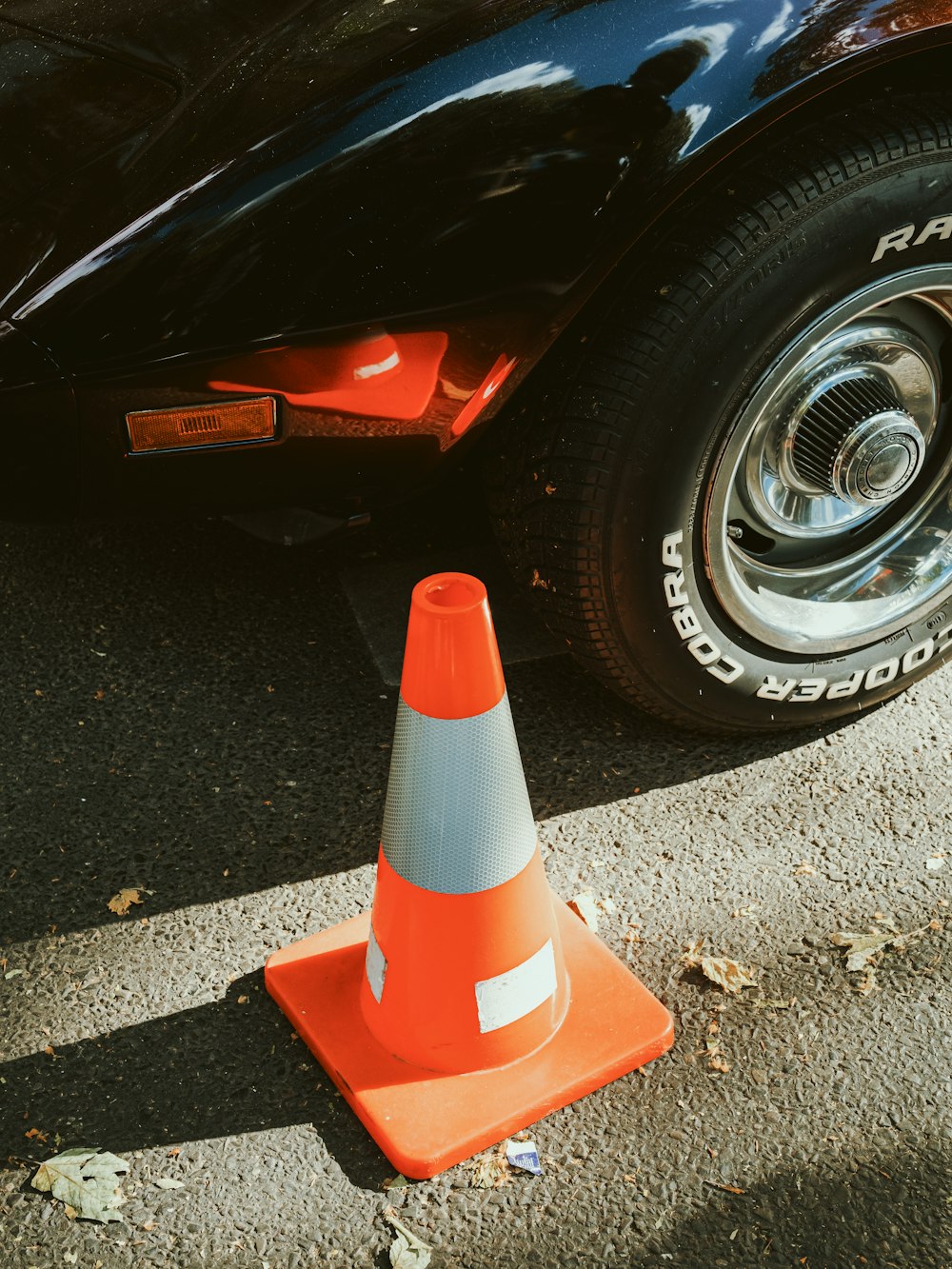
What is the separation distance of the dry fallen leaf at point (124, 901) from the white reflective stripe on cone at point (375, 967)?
0.46m

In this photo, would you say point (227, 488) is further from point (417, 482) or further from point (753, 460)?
point (753, 460)

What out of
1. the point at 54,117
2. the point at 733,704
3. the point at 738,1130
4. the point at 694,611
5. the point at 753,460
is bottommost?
the point at 738,1130

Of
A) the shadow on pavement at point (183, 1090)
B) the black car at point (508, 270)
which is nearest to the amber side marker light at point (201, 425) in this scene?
the black car at point (508, 270)

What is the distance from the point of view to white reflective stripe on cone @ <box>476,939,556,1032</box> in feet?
5.57

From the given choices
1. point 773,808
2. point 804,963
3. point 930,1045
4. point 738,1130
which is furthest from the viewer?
point 773,808

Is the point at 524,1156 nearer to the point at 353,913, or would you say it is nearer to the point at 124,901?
the point at 353,913

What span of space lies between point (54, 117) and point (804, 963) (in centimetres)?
181

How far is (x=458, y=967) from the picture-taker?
1.69 meters

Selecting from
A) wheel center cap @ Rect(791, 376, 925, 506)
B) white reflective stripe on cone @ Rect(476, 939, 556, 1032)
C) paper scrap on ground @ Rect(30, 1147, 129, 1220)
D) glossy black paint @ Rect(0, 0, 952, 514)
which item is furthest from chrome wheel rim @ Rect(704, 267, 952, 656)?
paper scrap on ground @ Rect(30, 1147, 129, 1220)

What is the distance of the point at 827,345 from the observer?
2.10m

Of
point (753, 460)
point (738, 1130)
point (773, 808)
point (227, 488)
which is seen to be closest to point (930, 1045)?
point (738, 1130)

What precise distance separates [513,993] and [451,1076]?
0.49ft

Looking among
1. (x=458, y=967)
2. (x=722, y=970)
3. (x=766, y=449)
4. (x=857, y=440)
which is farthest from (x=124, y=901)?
(x=857, y=440)

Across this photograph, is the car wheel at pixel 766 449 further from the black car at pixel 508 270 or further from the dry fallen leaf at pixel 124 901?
the dry fallen leaf at pixel 124 901
